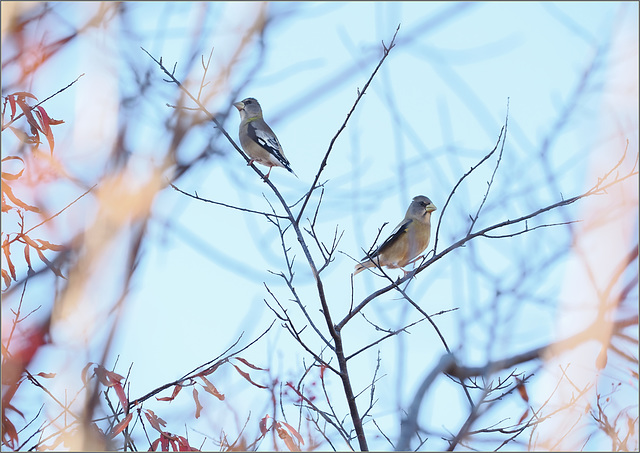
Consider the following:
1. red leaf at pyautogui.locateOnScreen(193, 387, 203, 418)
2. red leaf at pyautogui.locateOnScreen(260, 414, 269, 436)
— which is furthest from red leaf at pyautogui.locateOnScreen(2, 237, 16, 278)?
red leaf at pyautogui.locateOnScreen(260, 414, 269, 436)

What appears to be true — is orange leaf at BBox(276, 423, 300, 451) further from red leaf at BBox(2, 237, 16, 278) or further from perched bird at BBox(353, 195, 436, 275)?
perched bird at BBox(353, 195, 436, 275)

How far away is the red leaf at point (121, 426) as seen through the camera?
3.15m

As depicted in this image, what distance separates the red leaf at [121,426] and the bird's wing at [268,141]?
5.20 m

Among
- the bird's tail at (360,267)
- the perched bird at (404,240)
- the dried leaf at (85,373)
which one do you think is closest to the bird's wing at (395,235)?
the perched bird at (404,240)

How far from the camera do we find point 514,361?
279cm

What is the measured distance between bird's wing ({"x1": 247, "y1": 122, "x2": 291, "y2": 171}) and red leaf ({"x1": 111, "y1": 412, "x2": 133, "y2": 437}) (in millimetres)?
5196

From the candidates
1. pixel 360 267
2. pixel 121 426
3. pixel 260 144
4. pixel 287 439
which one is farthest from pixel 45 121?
pixel 260 144

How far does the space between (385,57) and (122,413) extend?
230cm

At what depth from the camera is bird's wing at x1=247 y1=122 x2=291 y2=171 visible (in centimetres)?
816

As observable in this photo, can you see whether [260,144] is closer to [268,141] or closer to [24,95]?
[268,141]

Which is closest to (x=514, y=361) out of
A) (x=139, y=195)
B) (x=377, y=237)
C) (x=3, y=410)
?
(x=377, y=237)

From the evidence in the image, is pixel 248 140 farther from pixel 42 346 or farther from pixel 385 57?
pixel 42 346

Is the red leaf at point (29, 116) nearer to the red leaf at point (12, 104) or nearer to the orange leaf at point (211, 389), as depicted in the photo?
the red leaf at point (12, 104)

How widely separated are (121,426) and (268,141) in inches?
218
